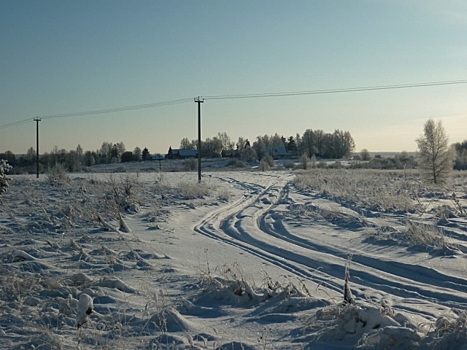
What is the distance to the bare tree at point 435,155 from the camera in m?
35.9

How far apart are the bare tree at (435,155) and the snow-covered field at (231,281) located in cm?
2236

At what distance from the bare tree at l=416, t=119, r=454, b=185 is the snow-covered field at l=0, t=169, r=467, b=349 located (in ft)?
73.3

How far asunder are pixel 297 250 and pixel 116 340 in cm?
612

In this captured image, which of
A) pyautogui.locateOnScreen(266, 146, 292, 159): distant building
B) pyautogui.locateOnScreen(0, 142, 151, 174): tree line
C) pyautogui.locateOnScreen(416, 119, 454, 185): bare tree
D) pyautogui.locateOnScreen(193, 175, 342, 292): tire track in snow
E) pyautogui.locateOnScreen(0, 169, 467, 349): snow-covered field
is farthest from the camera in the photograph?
pyautogui.locateOnScreen(266, 146, 292, 159): distant building

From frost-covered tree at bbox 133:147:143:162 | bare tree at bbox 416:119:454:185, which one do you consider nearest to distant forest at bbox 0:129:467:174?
frost-covered tree at bbox 133:147:143:162

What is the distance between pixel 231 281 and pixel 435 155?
34.4 meters

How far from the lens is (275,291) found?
5.88m

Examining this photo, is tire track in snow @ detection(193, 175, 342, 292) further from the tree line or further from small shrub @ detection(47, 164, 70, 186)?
the tree line

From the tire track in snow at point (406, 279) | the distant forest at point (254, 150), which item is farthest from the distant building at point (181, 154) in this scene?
the tire track in snow at point (406, 279)

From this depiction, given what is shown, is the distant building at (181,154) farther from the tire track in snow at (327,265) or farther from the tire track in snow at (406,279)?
the tire track in snow at (406,279)

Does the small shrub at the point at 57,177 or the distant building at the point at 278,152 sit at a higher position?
the distant building at the point at 278,152

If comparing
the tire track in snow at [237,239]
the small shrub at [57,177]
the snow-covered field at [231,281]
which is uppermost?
the small shrub at [57,177]

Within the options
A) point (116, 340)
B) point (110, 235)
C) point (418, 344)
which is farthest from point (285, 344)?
point (110, 235)

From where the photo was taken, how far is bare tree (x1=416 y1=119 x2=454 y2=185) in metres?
35.9
